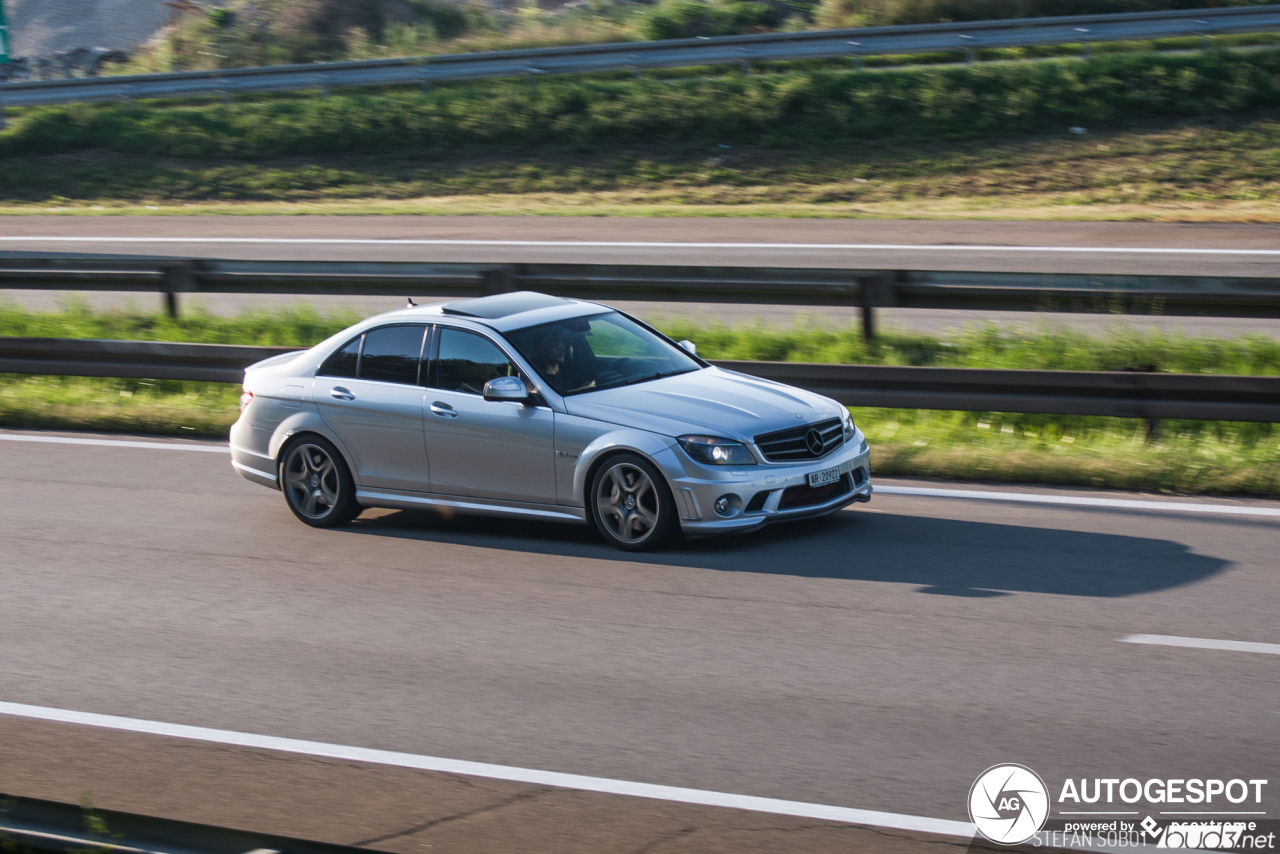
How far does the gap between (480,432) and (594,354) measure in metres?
0.89

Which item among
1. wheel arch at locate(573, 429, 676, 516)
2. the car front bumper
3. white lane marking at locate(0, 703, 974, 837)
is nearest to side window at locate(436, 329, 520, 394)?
wheel arch at locate(573, 429, 676, 516)

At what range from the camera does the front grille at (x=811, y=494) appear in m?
8.32

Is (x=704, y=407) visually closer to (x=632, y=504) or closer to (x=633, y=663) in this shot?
(x=632, y=504)

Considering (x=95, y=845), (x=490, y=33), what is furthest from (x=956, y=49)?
(x=95, y=845)

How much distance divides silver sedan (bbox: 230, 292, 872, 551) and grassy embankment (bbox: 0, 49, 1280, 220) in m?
12.9

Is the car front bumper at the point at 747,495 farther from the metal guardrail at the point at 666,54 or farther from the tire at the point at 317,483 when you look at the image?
the metal guardrail at the point at 666,54

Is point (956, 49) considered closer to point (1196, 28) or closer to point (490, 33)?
point (1196, 28)

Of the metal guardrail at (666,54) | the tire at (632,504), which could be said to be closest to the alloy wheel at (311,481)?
the tire at (632,504)

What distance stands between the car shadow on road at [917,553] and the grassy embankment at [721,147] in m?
12.7

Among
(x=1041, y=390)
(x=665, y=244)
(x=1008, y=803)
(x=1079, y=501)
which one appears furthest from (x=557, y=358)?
(x=665, y=244)

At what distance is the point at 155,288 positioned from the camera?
1557 cm

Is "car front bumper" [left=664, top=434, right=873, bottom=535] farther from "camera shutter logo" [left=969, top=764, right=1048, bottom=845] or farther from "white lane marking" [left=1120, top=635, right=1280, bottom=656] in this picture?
"camera shutter logo" [left=969, top=764, right=1048, bottom=845]

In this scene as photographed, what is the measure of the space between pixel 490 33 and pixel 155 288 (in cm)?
2050

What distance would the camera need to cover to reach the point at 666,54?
2636cm
